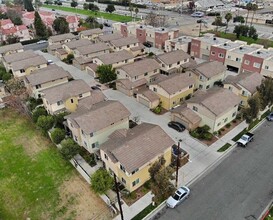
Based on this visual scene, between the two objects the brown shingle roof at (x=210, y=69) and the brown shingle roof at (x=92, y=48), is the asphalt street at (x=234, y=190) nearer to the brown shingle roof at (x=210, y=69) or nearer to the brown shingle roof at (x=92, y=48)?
the brown shingle roof at (x=210, y=69)

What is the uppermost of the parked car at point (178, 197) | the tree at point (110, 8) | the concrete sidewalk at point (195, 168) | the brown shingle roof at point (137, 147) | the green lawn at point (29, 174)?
the tree at point (110, 8)

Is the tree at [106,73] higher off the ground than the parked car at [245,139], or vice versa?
the tree at [106,73]

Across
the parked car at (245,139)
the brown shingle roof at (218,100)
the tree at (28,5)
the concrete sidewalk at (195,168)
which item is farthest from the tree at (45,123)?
the tree at (28,5)

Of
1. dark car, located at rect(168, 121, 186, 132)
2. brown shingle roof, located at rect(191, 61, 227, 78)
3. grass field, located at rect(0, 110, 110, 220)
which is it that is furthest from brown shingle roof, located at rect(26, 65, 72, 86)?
brown shingle roof, located at rect(191, 61, 227, 78)

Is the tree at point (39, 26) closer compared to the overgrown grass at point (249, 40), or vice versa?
the overgrown grass at point (249, 40)

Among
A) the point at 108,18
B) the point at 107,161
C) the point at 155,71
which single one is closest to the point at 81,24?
the point at 108,18

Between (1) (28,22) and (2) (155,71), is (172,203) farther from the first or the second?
(1) (28,22)
